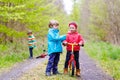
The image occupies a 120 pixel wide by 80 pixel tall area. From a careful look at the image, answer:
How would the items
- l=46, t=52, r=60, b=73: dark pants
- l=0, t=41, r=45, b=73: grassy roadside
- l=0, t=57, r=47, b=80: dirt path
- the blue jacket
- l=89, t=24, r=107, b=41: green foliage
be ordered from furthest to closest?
l=89, t=24, r=107, b=41: green foliage < l=0, t=41, r=45, b=73: grassy roadside < l=0, t=57, r=47, b=80: dirt path < l=46, t=52, r=60, b=73: dark pants < the blue jacket

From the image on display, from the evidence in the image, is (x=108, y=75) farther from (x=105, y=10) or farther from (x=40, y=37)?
(x=105, y=10)

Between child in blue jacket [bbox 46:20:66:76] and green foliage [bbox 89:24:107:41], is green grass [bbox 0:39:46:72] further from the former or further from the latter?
green foliage [bbox 89:24:107:41]

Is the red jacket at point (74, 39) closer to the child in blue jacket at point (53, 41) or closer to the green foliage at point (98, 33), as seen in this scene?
the child in blue jacket at point (53, 41)

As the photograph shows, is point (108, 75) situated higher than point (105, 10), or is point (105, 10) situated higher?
point (105, 10)

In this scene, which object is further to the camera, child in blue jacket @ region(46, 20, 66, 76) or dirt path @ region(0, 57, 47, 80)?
dirt path @ region(0, 57, 47, 80)

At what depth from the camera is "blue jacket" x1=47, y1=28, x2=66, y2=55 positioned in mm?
9602

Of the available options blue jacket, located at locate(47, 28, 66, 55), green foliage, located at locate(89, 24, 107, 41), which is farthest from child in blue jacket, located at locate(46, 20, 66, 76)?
green foliage, located at locate(89, 24, 107, 41)

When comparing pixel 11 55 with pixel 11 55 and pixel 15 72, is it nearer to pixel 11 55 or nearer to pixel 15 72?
pixel 11 55

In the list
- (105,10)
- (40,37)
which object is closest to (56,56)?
(40,37)

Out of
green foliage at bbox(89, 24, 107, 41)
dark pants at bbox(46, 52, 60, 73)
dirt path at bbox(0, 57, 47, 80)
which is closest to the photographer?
dark pants at bbox(46, 52, 60, 73)

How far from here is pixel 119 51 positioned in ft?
59.0

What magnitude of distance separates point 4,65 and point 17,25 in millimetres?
8747

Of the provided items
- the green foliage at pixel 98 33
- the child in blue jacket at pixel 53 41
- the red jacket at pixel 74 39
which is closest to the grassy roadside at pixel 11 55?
the child in blue jacket at pixel 53 41

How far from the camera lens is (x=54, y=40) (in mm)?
9648
